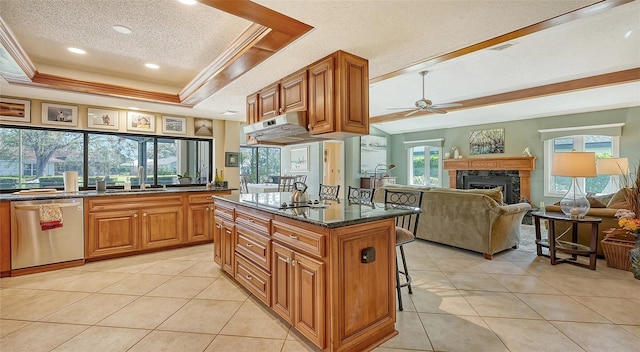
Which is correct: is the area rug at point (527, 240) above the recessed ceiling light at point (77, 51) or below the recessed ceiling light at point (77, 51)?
below

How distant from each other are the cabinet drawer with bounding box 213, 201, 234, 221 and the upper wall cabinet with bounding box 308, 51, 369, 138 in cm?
124

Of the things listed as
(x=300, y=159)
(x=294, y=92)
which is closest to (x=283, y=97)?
(x=294, y=92)

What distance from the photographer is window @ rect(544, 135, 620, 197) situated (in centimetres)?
564

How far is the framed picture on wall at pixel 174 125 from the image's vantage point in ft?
15.4

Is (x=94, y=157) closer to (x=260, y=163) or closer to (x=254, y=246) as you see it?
(x=254, y=246)

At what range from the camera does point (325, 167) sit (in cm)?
873

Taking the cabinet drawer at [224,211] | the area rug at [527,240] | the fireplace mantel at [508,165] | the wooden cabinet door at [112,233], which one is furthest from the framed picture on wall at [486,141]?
the wooden cabinet door at [112,233]

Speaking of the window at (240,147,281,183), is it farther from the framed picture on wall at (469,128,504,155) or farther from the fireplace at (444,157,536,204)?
the framed picture on wall at (469,128,504,155)

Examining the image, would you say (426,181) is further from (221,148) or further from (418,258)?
(221,148)

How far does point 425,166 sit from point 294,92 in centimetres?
710

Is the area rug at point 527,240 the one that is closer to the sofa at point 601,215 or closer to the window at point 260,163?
the sofa at point 601,215

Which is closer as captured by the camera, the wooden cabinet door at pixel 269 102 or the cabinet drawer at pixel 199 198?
the wooden cabinet door at pixel 269 102

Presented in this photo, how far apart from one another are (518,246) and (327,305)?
392 centimetres

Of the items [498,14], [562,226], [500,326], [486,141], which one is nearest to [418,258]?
[500,326]
